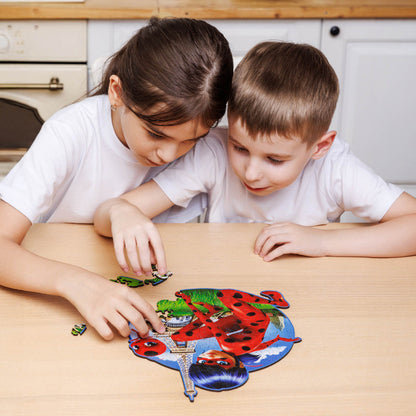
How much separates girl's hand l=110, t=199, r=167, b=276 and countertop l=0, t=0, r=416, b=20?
1.27 m

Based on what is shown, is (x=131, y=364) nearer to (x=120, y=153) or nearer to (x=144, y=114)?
(x=144, y=114)

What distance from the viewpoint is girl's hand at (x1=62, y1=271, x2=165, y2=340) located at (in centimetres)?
61

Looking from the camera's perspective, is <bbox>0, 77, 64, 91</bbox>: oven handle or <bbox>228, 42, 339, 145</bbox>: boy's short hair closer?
<bbox>228, 42, 339, 145</bbox>: boy's short hair

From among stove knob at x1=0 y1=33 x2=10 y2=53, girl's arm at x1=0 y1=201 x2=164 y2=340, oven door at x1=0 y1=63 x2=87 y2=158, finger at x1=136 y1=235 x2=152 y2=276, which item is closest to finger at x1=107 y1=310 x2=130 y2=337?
girl's arm at x1=0 y1=201 x2=164 y2=340

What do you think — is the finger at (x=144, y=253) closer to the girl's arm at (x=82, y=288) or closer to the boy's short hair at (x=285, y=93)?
the girl's arm at (x=82, y=288)

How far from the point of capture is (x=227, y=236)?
91 cm

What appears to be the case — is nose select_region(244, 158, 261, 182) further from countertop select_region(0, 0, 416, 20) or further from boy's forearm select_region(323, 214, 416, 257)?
countertop select_region(0, 0, 416, 20)

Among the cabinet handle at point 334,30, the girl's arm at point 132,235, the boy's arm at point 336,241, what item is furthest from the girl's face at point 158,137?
the cabinet handle at point 334,30

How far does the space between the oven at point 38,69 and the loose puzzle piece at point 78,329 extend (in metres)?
1.38

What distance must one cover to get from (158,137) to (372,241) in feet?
1.32

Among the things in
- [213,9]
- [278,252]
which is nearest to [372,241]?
[278,252]

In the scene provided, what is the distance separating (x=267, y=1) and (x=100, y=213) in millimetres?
1388

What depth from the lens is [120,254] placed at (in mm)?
713

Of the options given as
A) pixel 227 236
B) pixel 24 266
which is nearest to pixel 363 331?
pixel 227 236
